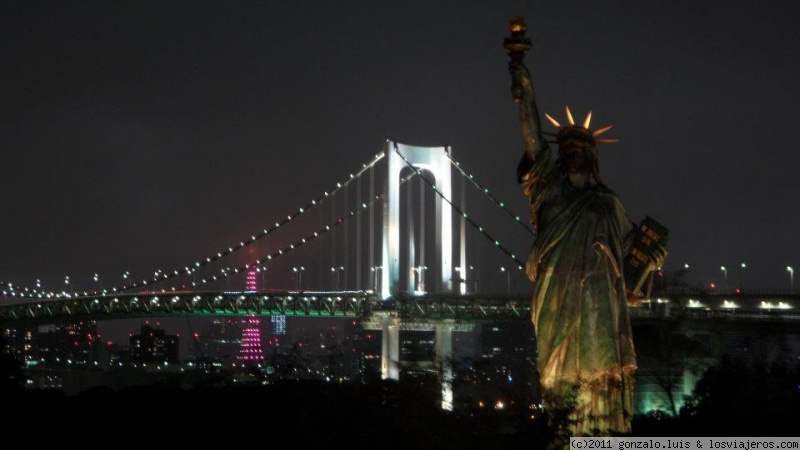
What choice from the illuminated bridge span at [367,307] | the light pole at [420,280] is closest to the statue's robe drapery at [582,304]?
the illuminated bridge span at [367,307]

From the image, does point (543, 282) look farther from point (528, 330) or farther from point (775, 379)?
point (528, 330)

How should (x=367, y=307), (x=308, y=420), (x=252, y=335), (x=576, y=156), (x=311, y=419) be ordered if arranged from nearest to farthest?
1. (x=576, y=156)
2. (x=308, y=420)
3. (x=311, y=419)
4. (x=367, y=307)
5. (x=252, y=335)

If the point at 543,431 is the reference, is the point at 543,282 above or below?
above

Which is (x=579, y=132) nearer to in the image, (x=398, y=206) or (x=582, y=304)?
(x=582, y=304)

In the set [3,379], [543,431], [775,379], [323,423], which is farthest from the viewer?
[775,379]

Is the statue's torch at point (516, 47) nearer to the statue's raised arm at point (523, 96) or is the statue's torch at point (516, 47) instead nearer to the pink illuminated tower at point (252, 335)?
the statue's raised arm at point (523, 96)

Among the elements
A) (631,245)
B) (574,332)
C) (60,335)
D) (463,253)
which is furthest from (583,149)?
(60,335)

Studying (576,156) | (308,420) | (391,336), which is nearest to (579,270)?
(576,156)
